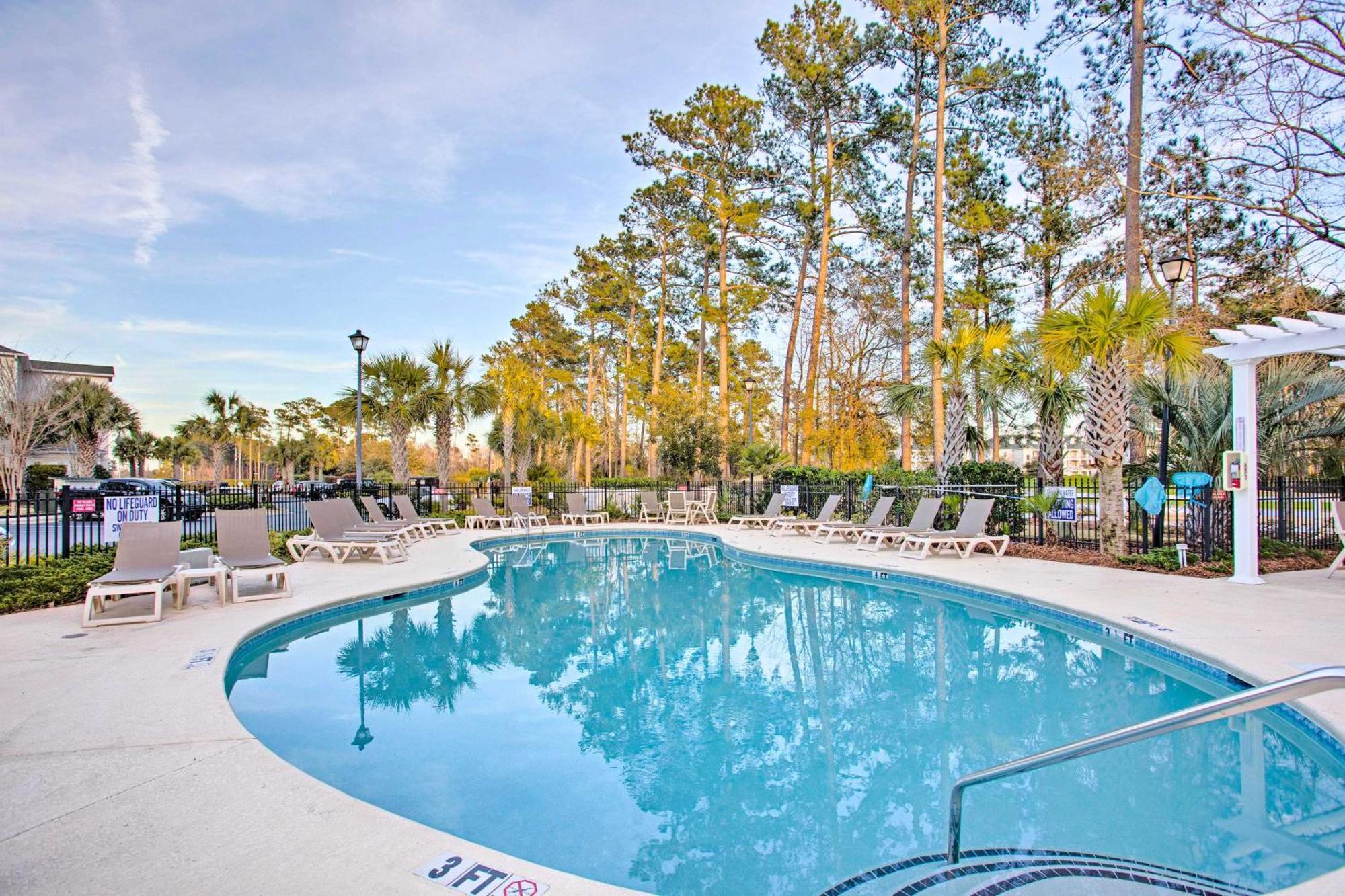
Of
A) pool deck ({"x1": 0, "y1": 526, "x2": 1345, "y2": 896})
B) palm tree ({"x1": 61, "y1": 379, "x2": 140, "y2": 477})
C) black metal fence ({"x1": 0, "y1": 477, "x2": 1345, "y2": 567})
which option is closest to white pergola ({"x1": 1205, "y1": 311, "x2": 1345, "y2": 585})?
pool deck ({"x1": 0, "y1": 526, "x2": 1345, "y2": 896})

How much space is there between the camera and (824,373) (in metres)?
26.2

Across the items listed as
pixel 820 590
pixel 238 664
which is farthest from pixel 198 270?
pixel 820 590

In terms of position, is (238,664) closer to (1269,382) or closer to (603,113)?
(1269,382)

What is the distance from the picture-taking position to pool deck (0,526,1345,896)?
2.30 metres

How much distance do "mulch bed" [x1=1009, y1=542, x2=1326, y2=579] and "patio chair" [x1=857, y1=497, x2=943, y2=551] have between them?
4.65 ft

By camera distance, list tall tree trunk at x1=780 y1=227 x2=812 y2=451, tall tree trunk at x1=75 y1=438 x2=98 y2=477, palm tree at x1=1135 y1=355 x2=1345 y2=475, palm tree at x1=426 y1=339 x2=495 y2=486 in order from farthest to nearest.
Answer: tall tree trunk at x1=75 y1=438 x2=98 y2=477
tall tree trunk at x1=780 y1=227 x2=812 y2=451
palm tree at x1=426 y1=339 x2=495 y2=486
palm tree at x1=1135 y1=355 x2=1345 y2=475

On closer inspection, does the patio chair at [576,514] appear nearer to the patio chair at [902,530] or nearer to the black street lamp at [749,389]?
the patio chair at [902,530]

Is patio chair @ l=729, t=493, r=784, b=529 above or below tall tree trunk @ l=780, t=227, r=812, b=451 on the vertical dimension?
below

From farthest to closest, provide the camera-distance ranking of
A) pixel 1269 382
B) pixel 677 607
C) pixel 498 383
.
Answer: pixel 498 383
pixel 1269 382
pixel 677 607

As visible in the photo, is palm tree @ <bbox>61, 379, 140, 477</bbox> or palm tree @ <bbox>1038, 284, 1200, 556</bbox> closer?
palm tree @ <bbox>1038, 284, 1200, 556</bbox>

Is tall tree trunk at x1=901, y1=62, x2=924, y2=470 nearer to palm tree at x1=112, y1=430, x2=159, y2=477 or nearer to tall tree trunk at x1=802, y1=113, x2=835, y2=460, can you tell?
tall tree trunk at x1=802, y1=113, x2=835, y2=460

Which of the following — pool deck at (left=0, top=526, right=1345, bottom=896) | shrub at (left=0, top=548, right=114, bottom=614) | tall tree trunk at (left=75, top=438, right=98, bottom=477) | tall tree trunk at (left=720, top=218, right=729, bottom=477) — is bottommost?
pool deck at (left=0, top=526, right=1345, bottom=896)

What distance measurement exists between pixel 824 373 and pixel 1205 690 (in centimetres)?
2192

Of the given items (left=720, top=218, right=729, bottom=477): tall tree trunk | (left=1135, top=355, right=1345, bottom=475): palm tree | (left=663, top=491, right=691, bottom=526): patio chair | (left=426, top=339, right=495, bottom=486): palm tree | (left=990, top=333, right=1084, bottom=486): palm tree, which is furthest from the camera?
(left=720, top=218, right=729, bottom=477): tall tree trunk
